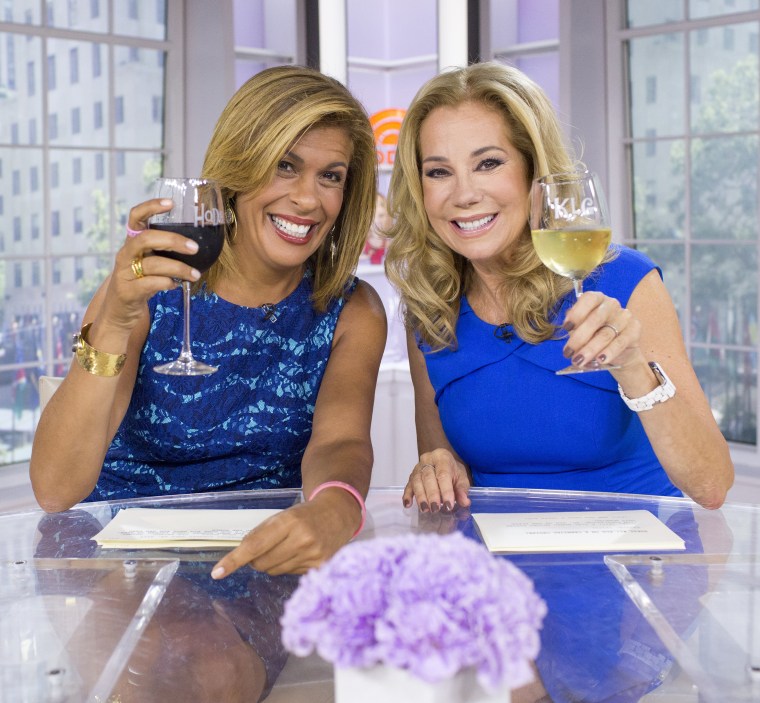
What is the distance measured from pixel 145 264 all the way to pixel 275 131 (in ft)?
1.78

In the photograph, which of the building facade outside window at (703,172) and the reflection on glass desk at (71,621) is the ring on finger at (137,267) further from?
the building facade outside window at (703,172)

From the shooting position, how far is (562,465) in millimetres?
1942

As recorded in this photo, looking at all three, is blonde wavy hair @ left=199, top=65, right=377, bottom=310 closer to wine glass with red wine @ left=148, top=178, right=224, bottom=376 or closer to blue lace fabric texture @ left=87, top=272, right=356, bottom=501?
blue lace fabric texture @ left=87, top=272, right=356, bottom=501

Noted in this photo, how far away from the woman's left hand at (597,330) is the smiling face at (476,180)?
0.58 m

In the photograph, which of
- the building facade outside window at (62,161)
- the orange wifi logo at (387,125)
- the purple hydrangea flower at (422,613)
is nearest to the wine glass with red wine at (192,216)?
the purple hydrangea flower at (422,613)

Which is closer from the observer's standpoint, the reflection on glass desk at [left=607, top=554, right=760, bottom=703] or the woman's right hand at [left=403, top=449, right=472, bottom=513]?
the reflection on glass desk at [left=607, top=554, right=760, bottom=703]

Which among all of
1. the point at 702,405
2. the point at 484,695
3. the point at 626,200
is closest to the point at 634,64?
the point at 626,200

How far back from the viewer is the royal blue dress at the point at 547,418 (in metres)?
1.91

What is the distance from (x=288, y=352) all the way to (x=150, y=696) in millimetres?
1192

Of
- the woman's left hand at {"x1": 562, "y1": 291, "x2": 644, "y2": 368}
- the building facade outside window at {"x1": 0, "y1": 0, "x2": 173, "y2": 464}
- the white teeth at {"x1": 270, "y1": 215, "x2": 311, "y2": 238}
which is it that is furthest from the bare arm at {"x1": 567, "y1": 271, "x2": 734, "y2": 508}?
the building facade outside window at {"x1": 0, "y1": 0, "x2": 173, "y2": 464}

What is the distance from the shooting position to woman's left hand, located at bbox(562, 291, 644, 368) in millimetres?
1355

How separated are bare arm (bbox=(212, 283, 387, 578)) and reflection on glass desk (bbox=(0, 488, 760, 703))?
1.8 inches

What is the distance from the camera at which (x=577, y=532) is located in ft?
4.71

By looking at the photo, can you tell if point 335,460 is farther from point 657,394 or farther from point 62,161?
point 62,161
